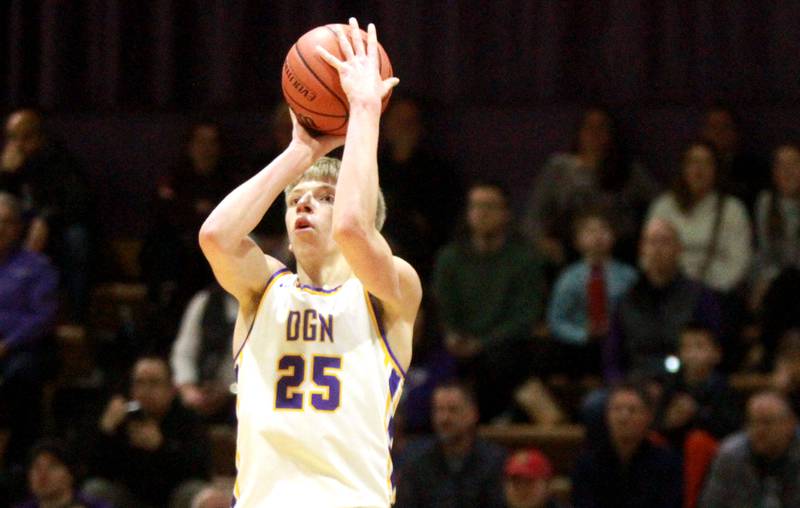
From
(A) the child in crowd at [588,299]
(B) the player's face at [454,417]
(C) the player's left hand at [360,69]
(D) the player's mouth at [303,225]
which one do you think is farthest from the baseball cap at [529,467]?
(C) the player's left hand at [360,69]

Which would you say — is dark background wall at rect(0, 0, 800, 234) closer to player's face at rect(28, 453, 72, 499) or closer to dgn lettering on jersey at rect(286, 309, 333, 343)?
player's face at rect(28, 453, 72, 499)

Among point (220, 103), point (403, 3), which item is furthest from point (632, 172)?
point (220, 103)

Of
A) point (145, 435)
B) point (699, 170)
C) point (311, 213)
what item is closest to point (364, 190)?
point (311, 213)

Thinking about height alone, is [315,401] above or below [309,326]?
below

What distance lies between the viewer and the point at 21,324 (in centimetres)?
829

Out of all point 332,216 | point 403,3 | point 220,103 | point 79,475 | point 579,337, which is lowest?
point 79,475

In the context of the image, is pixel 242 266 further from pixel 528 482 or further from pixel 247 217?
pixel 528 482

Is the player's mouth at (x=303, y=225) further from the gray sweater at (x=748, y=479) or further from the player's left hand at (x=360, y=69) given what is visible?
the gray sweater at (x=748, y=479)

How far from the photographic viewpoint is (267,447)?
373cm

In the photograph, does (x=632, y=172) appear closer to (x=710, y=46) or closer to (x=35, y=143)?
(x=710, y=46)

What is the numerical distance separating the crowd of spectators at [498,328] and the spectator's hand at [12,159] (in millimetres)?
14

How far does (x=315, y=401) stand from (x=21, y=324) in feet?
A: 16.2

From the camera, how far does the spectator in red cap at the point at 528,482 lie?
21.6ft

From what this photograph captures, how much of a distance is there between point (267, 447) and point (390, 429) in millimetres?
389
